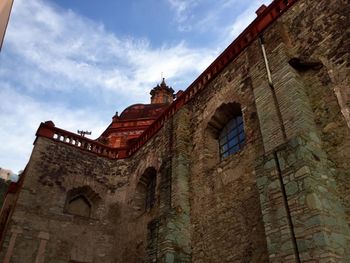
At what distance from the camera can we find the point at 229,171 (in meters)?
7.38

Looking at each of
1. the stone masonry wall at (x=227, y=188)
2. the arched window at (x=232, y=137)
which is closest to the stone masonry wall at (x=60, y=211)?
the stone masonry wall at (x=227, y=188)

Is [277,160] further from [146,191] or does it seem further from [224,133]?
[146,191]

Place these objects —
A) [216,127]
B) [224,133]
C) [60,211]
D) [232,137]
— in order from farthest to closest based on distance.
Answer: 1. [60,211]
2. [216,127]
3. [224,133]
4. [232,137]

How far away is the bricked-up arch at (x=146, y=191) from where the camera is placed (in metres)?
10.8

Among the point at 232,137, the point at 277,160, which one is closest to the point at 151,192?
the point at 232,137

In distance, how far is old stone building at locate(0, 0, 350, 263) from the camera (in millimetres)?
4965

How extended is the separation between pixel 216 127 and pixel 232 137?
2.41 ft

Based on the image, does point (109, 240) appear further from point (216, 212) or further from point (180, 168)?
point (216, 212)

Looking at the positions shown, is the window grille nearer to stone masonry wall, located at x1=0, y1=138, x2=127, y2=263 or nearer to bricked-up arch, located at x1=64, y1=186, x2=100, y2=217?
stone masonry wall, located at x1=0, y1=138, x2=127, y2=263

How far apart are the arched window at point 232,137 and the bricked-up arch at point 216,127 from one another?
3.5 inches

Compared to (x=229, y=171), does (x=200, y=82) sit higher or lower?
higher

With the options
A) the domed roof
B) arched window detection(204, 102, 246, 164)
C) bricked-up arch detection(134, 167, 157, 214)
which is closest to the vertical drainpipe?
Answer: arched window detection(204, 102, 246, 164)

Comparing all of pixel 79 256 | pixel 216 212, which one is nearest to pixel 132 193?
pixel 79 256

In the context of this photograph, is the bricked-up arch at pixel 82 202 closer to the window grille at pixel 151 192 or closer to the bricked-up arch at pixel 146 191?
the bricked-up arch at pixel 146 191
